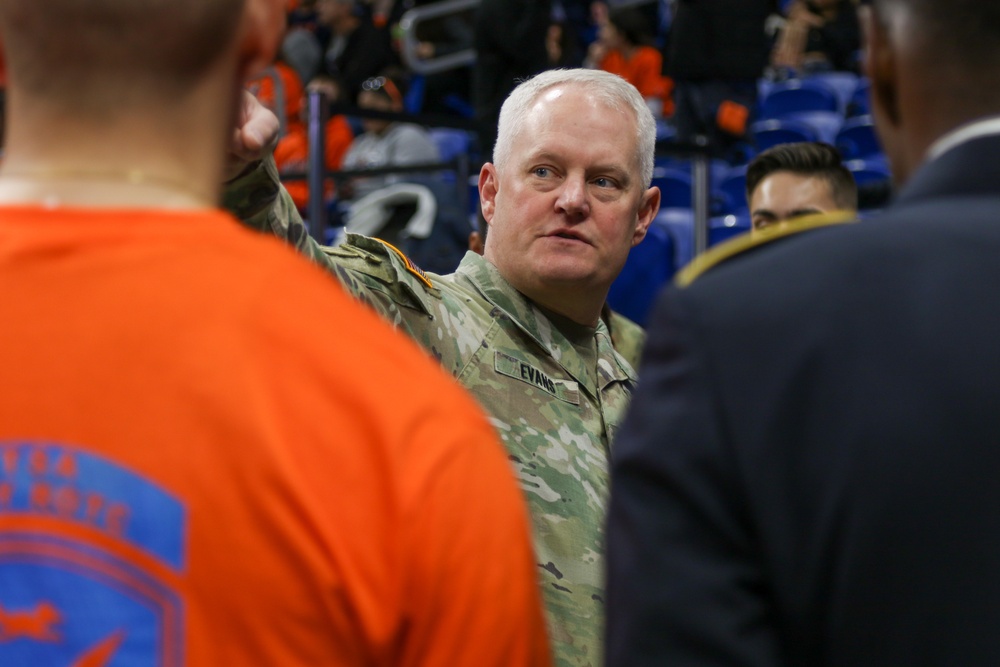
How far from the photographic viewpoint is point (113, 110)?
794mm

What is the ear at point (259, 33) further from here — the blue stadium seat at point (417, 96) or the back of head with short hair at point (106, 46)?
the blue stadium seat at point (417, 96)

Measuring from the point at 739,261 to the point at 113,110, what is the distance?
18.3 inches

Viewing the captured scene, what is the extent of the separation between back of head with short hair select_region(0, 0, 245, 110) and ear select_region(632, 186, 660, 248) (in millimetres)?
1610

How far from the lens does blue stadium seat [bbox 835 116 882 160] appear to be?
23.6 feet

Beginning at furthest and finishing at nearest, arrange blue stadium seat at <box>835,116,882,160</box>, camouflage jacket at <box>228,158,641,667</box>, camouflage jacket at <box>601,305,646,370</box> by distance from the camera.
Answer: blue stadium seat at <box>835,116,882,160</box>, camouflage jacket at <box>601,305,646,370</box>, camouflage jacket at <box>228,158,641,667</box>

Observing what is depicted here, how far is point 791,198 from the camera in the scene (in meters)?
3.30

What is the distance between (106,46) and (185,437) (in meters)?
0.25

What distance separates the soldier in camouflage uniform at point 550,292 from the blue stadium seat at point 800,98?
238 inches

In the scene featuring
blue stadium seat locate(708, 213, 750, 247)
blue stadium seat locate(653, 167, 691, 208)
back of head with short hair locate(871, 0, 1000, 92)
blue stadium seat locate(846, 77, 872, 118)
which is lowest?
back of head with short hair locate(871, 0, 1000, 92)

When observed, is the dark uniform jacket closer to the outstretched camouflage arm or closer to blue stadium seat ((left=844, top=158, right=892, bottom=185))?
blue stadium seat ((left=844, top=158, right=892, bottom=185))

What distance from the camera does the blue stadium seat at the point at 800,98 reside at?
8.07 meters

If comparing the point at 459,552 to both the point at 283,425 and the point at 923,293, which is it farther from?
the point at 923,293

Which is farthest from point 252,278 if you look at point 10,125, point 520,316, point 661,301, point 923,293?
point 520,316

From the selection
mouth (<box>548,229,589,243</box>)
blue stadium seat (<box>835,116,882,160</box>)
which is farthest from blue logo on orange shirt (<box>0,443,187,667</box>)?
blue stadium seat (<box>835,116,882,160</box>)
